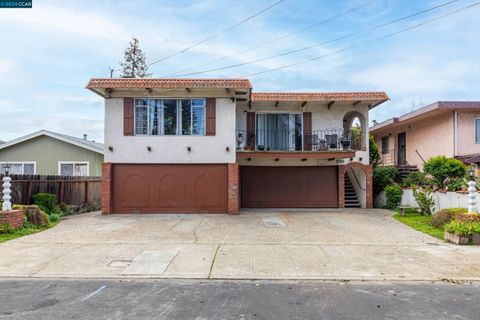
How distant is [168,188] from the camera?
15.5 m

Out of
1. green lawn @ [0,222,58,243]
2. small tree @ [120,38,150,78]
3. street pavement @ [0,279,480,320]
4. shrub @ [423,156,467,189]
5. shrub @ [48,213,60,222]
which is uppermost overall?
small tree @ [120,38,150,78]

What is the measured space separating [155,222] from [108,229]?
1777 millimetres

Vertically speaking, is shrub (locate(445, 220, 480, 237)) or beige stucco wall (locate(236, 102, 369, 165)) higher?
beige stucco wall (locate(236, 102, 369, 165))

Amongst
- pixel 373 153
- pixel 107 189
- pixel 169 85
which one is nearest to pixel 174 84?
pixel 169 85

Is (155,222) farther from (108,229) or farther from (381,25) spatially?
(381,25)

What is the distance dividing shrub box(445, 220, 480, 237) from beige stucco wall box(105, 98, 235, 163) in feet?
26.6

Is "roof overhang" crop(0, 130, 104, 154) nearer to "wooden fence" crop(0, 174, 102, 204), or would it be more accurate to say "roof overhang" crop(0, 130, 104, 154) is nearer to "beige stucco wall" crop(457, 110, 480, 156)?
"wooden fence" crop(0, 174, 102, 204)

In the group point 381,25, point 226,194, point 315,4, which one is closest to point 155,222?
point 226,194

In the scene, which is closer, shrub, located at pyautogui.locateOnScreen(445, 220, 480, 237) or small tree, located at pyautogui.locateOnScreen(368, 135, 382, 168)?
shrub, located at pyautogui.locateOnScreen(445, 220, 480, 237)

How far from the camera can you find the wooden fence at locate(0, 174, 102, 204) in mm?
14016

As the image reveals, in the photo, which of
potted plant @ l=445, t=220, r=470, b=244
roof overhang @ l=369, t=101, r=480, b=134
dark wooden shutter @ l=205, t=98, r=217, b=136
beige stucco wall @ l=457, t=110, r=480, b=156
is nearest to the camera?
potted plant @ l=445, t=220, r=470, b=244

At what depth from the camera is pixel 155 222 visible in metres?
13.2

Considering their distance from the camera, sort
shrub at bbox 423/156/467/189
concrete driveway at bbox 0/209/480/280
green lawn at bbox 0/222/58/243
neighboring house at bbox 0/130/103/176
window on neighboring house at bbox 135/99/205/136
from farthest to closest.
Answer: neighboring house at bbox 0/130/103/176 → window on neighboring house at bbox 135/99/205/136 → shrub at bbox 423/156/467/189 → green lawn at bbox 0/222/58/243 → concrete driveway at bbox 0/209/480/280

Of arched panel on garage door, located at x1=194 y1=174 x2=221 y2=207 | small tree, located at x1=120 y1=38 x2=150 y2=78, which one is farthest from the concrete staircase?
small tree, located at x1=120 y1=38 x2=150 y2=78
